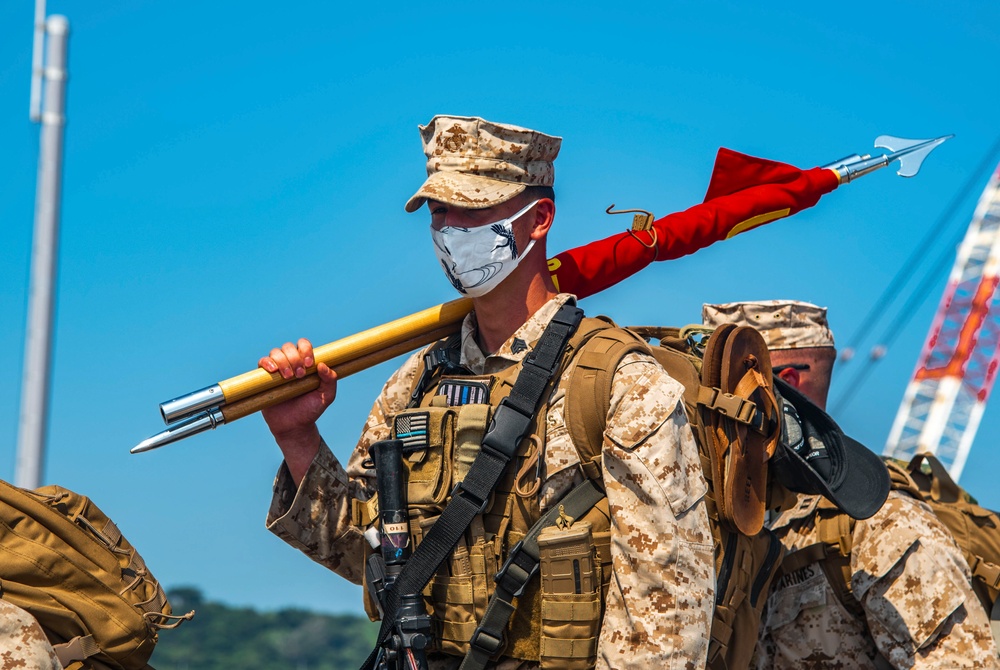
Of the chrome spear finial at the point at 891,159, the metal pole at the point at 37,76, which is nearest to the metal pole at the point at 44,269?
the metal pole at the point at 37,76

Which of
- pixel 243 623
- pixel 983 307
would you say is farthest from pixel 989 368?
pixel 243 623

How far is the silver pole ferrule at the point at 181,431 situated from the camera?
5.41m

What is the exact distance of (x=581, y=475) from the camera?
524 cm

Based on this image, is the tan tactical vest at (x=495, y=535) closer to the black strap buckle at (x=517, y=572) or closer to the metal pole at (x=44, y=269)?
the black strap buckle at (x=517, y=572)

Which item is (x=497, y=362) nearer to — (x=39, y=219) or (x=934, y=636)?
(x=934, y=636)

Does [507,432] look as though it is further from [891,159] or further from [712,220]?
[891,159]

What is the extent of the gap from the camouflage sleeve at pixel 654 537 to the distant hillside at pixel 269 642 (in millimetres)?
76991

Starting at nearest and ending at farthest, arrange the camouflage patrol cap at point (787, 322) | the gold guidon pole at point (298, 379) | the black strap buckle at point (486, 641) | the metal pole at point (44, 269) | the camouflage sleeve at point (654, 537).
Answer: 1. the camouflage sleeve at point (654, 537)
2. the black strap buckle at point (486, 641)
3. the gold guidon pole at point (298, 379)
4. the camouflage patrol cap at point (787, 322)
5. the metal pole at point (44, 269)

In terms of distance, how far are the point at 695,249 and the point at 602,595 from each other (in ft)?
6.71

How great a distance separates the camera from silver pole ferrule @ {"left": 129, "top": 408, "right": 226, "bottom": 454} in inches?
213

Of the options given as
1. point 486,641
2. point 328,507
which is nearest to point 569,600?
point 486,641

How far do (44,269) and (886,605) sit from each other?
6.91 m

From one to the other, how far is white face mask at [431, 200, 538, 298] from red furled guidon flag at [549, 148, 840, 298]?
0.82 metres

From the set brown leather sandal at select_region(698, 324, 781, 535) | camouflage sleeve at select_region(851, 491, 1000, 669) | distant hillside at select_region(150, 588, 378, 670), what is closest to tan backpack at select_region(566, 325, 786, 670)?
brown leather sandal at select_region(698, 324, 781, 535)
